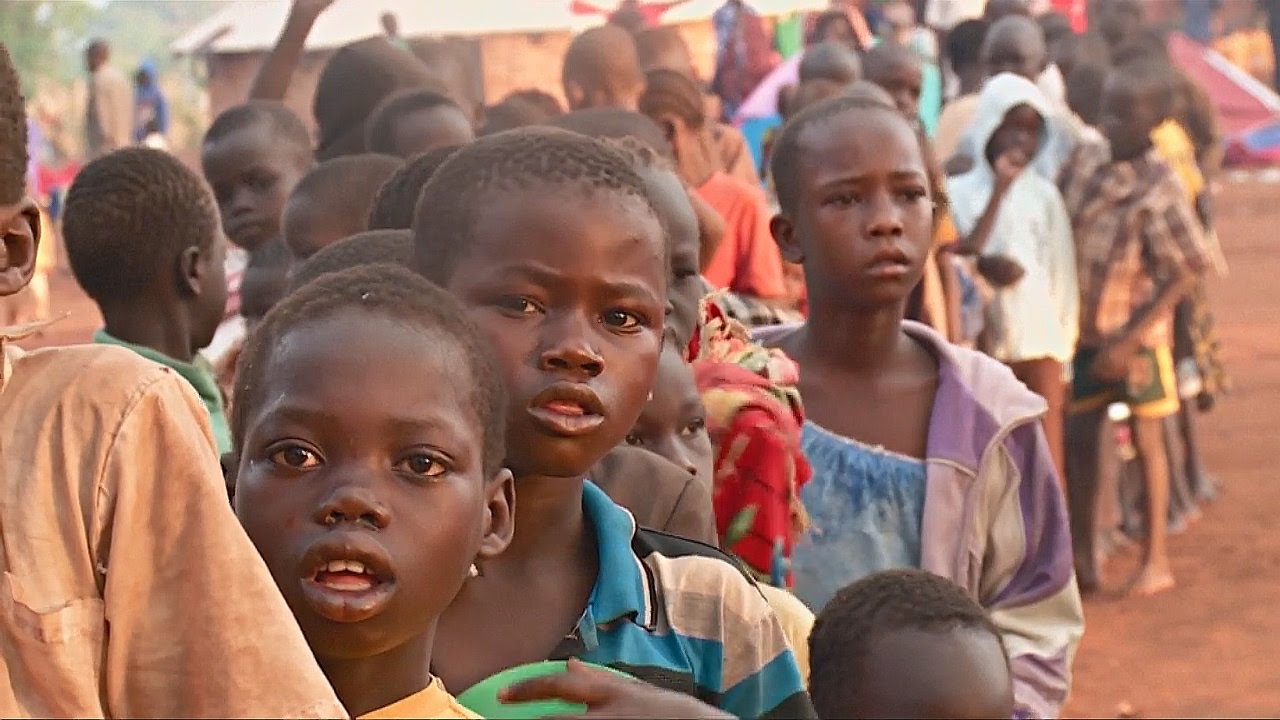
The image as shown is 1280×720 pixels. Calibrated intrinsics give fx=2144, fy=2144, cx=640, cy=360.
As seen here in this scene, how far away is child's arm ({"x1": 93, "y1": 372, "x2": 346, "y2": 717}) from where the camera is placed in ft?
5.17

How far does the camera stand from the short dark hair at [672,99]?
7.72 meters

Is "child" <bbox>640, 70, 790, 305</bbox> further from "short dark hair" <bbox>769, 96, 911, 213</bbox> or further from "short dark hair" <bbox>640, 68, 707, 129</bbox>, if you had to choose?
"short dark hair" <bbox>769, 96, 911, 213</bbox>

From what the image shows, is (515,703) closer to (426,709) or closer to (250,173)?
(426,709)

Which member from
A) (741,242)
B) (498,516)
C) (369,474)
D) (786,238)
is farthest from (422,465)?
(741,242)

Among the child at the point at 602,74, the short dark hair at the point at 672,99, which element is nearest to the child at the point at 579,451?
the short dark hair at the point at 672,99

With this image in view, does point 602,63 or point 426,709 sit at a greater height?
point 426,709

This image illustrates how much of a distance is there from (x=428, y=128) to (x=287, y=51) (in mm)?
1955

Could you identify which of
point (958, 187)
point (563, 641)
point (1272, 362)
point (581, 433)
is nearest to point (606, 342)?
point (581, 433)

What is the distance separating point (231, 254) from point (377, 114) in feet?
1.89

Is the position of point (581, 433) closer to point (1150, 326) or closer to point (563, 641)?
point (563, 641)

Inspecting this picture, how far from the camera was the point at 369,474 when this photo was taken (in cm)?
201

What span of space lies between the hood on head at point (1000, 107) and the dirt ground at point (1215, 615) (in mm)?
1910

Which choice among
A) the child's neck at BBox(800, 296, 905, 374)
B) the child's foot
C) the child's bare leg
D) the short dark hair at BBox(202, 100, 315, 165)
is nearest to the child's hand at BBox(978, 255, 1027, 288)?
the child's bare leg

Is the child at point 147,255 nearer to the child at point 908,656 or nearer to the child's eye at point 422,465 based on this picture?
the child at point 908,656
